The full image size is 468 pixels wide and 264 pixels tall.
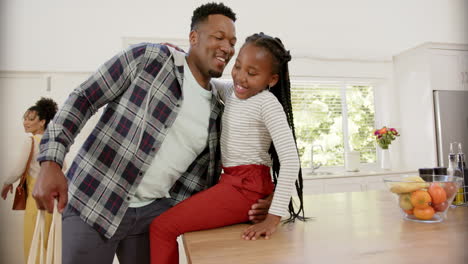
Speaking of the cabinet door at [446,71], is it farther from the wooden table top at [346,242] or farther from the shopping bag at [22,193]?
the shopping bag at [22,193]

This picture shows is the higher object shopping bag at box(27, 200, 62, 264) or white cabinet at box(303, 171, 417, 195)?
shopping bag at box(27, 200, 62, 264)

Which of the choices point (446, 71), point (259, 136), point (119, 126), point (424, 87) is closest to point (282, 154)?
point (259, 136)

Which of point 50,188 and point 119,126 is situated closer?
point 50,188

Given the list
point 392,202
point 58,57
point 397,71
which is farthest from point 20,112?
point 397,71

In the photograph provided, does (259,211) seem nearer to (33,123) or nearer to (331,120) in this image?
(33,123)

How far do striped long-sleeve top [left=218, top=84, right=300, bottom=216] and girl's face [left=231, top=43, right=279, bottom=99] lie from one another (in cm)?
4

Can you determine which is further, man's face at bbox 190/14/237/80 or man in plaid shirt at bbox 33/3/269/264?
man's face at bbox 190/14/237/80

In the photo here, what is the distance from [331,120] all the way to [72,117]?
362cm

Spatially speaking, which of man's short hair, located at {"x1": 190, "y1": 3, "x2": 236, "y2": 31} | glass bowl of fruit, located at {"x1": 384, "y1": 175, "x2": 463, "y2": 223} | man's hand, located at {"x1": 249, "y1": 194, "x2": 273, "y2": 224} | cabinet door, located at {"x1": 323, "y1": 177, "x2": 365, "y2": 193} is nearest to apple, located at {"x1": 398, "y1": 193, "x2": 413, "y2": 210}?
glass bowl of fruit, located at {"x1": 384, "y1": 175, "x2": 463, "y2": 223}

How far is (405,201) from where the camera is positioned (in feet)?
3.06

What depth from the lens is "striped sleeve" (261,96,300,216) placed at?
2.91 feet

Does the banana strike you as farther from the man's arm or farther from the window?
the window

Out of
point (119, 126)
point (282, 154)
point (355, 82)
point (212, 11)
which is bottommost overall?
point (282, 154)

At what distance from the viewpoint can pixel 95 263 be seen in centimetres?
104
